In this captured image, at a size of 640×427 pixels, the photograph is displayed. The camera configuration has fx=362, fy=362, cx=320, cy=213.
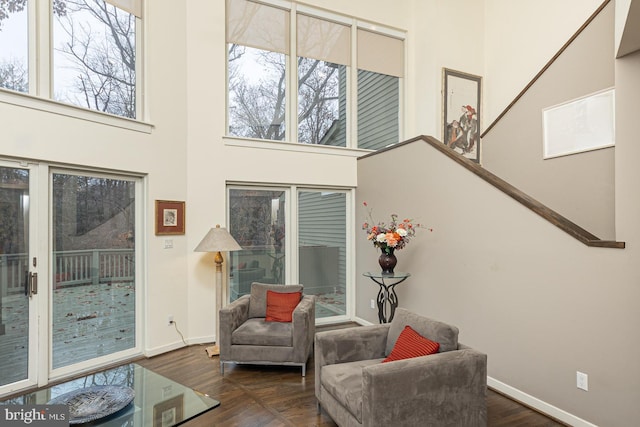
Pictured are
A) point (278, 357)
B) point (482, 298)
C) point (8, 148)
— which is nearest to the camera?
point (8, 148)

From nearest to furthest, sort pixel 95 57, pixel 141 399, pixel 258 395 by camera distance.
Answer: pixel 141 399 → pixel 258 395 → pixel 95 57

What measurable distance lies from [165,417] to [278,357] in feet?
4.69

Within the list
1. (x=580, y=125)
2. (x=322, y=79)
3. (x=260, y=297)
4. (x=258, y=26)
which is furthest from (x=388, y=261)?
(x=258, y=26)

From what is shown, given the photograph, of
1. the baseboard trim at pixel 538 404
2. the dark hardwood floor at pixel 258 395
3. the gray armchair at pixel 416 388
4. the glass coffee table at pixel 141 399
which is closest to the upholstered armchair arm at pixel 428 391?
the gray armchair at pixel 416 388

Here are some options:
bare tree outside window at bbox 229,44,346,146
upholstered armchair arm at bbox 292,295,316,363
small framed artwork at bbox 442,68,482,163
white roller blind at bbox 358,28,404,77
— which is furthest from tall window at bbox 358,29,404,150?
upholstered armchair arm at bbox 292,295,316,363

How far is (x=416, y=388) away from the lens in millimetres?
2094

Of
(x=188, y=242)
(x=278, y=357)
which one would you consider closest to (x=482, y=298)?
(x=278, y=357)

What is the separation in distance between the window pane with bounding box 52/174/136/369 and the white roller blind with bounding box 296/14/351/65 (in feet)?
9.59

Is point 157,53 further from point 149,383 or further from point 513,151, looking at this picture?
point 513,151

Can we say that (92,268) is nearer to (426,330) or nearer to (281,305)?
(281,305)

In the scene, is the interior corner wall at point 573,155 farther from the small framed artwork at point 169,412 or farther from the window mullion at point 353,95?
the small framed artwork at point 169,412

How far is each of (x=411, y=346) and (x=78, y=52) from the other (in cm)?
394

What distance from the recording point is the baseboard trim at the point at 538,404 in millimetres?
2473

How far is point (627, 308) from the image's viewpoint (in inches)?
86.7
